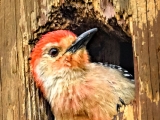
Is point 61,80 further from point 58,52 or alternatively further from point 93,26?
point 93,26

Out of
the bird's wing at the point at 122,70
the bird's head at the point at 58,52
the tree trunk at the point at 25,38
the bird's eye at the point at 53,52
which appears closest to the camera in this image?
the tree trunk at the point at 25,38

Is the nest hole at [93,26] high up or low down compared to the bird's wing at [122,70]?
up

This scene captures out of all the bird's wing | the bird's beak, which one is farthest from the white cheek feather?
the bird's wing

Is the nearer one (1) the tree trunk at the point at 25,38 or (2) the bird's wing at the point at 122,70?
(1) the tree trunk at the point at 25,38

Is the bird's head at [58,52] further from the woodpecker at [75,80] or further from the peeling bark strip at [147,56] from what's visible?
the peeling bark strip at [147,56]

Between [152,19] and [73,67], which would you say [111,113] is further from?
[152,19]

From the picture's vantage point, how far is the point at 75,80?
509 centimetres

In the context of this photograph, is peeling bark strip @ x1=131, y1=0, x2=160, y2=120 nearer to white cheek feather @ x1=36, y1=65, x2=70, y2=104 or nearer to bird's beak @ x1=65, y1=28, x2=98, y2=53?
bird's beak @ x1=65, y1=28, x2=98, y2=53

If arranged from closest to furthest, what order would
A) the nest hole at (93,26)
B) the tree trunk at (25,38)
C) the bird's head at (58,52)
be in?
the tree trunk at (25,38), the nest hole at (93,26), the bird's head at (58,52)

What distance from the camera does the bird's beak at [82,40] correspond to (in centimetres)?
504

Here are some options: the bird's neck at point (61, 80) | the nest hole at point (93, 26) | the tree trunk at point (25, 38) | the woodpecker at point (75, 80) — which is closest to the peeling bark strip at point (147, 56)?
the tree trunk at point (25, 38)

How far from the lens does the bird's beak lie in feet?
16.5

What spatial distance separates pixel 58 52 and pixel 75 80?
1.21 ft

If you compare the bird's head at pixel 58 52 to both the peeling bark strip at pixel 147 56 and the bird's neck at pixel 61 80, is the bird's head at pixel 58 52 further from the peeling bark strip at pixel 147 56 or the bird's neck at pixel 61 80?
the peeling bark strip at pixel 147 56
